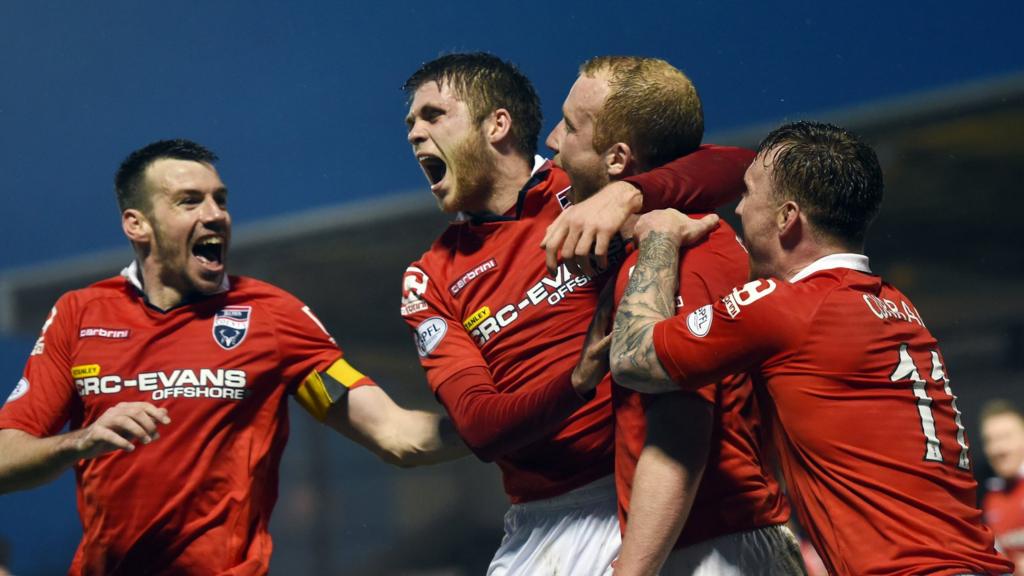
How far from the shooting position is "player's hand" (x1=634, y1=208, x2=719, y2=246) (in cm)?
279

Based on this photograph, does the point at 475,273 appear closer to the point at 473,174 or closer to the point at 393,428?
the point at 473,174

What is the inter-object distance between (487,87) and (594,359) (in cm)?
125

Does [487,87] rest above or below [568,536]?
above

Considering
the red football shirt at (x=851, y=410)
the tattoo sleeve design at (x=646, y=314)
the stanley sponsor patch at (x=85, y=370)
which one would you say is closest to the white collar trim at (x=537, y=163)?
the tattoo sleeve design at (x=646, y=314)

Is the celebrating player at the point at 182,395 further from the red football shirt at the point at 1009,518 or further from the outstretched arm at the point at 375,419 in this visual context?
the red football shirt at the point at 1009,518

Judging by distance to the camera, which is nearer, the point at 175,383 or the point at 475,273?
the point at 475,273

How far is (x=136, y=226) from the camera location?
4.14 m

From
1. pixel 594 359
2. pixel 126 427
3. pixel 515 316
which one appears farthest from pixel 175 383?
pixel 594 359

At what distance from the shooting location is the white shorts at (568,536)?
10.5 ft

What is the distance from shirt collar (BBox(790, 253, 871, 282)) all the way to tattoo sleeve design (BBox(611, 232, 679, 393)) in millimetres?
280

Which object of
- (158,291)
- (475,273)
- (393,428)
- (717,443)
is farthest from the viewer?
(158,291)

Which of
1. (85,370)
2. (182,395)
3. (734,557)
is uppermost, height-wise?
(85,370)

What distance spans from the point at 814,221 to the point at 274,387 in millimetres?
1904

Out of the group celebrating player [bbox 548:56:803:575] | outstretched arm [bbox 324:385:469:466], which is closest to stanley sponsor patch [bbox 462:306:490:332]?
celebrating player [bbox 548:56:803:575]
